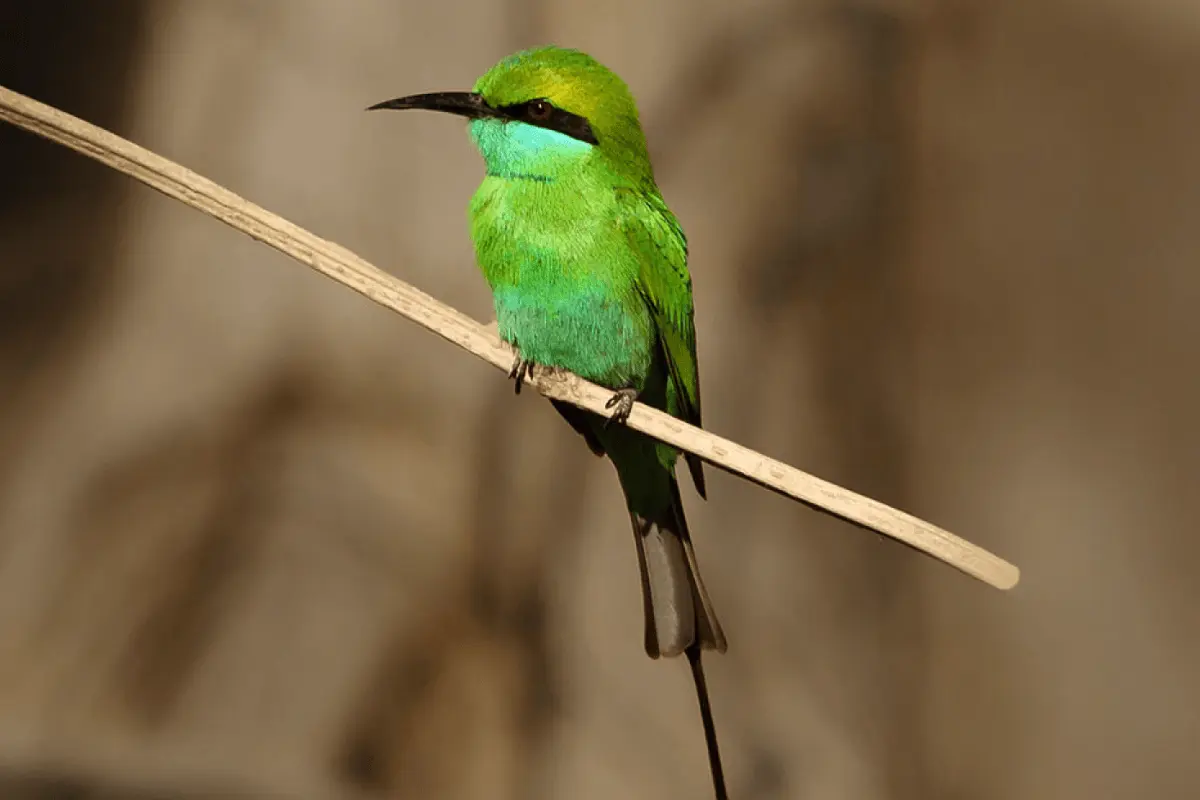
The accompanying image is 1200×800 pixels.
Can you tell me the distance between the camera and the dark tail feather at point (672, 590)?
1.85 m

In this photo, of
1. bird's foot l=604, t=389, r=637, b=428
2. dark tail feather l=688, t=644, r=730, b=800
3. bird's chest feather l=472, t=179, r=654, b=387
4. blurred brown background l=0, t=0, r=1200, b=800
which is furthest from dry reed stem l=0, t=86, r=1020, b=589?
blurred brown background l=0, t=0, r=1200, b=800

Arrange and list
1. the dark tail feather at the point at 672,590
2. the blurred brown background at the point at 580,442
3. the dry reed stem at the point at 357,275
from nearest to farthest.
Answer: the dry reed stem at the point at 357,275 → the dark tail feather at the point at 672,590 → the blurred brown background at the point at 580,442

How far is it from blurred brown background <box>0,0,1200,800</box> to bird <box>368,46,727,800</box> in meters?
0.84

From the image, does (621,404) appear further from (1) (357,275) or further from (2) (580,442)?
(2) (580,442)

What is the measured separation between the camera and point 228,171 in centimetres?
263

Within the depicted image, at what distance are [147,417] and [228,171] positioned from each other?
2.04 ft

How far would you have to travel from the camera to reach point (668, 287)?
1.93m

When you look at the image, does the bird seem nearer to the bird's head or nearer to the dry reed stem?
the bird's head

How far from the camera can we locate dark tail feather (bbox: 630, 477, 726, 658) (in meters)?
1.85

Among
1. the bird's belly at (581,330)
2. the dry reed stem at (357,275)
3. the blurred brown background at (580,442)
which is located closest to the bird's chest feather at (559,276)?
the bird's belly at (581,330)

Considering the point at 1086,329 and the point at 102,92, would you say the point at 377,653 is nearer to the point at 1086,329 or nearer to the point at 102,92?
the point at 102,92

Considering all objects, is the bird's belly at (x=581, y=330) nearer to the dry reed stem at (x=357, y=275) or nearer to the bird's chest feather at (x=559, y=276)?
the bird's chest feather at (x=559, y=276)

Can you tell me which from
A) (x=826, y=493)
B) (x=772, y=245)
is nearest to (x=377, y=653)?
(x=772, y=245)

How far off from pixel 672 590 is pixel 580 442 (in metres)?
0.94
